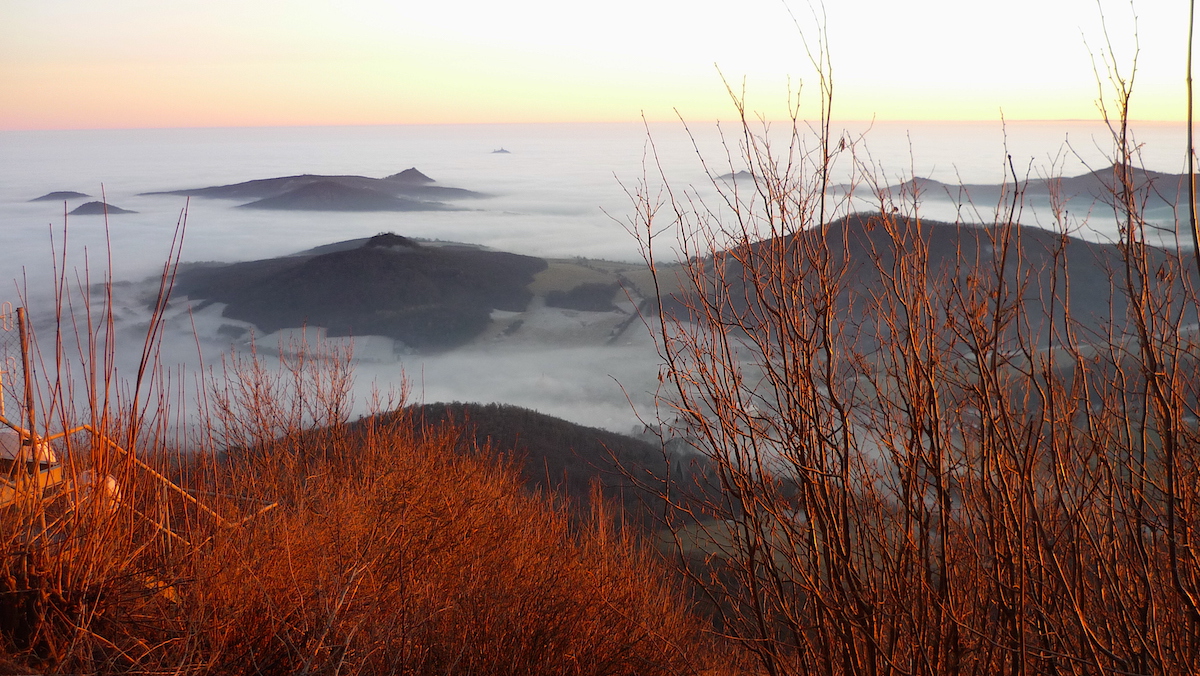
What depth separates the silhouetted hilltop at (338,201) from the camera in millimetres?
157875

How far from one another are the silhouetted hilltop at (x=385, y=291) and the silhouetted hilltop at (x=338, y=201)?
880 inches

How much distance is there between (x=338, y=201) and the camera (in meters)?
160

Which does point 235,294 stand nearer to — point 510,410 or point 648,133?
point 510,410

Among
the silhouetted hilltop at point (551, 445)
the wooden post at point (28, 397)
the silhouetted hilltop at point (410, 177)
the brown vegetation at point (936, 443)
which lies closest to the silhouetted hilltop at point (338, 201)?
the silhouetted hilltop at point (410, 177)

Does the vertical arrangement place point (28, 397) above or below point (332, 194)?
below

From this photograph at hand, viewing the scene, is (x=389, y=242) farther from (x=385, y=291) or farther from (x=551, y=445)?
(x=551, y=445)

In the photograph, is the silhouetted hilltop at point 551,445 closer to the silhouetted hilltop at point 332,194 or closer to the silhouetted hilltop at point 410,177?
the silhouetted hilltop at point 332,194

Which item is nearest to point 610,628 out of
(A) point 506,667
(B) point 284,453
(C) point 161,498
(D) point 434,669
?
(A) point 506,667

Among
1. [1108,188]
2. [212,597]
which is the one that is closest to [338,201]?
[212,597]

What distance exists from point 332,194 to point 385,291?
4712 cm

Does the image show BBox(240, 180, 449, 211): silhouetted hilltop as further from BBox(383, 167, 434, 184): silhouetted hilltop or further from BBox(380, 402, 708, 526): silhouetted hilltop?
BBox(380, 402, 708, 526): silhouetted hilltop

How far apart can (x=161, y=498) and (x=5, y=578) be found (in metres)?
0.80

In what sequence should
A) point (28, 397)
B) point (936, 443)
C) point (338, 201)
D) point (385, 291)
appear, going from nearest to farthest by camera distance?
point (936, 443)
point (28, 397)
point (385, 291)
point (338, 201)

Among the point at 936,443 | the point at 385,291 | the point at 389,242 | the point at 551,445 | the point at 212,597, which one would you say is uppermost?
the point at 389,242
